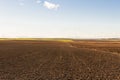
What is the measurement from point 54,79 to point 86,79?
2295 mm

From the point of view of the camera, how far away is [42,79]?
14.7 m

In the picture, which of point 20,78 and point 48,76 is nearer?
point 20,78

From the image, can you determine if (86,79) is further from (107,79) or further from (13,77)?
(13,77)

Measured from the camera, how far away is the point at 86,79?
49.0 ft

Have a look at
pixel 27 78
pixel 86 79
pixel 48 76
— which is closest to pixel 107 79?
pixel 86 79

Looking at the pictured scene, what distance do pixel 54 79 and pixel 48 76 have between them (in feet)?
3.76

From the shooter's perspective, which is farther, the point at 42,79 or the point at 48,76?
the point at 48,76

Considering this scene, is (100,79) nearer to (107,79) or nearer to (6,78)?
(107,79)

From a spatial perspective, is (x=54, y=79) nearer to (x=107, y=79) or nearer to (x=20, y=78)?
(x=20, y=78)

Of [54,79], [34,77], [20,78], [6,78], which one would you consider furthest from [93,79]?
[6,78]

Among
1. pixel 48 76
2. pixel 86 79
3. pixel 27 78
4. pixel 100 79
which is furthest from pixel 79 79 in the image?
pixel 27 78

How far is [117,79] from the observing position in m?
15.1

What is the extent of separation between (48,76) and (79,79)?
2490mm

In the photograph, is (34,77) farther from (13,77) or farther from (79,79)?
(79,79)
